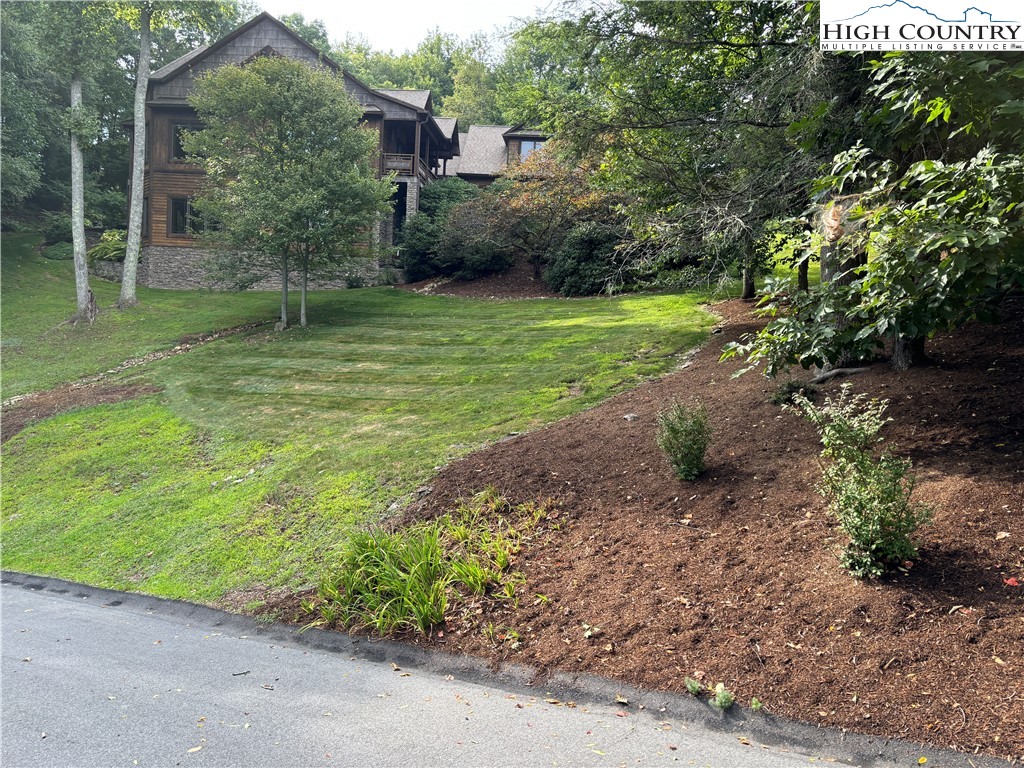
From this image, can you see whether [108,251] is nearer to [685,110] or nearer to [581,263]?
[581,263]

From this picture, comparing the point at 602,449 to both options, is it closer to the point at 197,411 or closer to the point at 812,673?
the point at 812,673

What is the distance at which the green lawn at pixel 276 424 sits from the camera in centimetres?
812

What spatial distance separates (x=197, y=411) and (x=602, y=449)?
8.49m

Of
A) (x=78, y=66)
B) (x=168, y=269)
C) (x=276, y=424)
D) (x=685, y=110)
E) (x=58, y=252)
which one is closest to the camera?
(x=685, y=110)

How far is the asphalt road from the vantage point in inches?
151

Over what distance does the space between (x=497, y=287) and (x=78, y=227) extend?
1327cm

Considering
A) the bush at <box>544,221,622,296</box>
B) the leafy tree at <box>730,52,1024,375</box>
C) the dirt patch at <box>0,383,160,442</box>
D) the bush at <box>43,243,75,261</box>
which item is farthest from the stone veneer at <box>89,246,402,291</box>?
the leafy tree at <box>730,52,1024,375</box>

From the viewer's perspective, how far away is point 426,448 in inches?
367

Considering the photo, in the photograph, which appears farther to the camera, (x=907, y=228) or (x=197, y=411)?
(x=197, y=411)

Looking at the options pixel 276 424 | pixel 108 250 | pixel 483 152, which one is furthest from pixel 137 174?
pixel 483 152

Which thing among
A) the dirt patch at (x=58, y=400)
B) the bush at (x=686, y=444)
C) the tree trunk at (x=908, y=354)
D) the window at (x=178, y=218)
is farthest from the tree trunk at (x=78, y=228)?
the tree trunk at (x=908, y=354)

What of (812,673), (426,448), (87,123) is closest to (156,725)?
(812,673)

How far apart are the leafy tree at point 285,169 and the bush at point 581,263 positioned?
19.3 feet

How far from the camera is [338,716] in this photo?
439 centimetres
